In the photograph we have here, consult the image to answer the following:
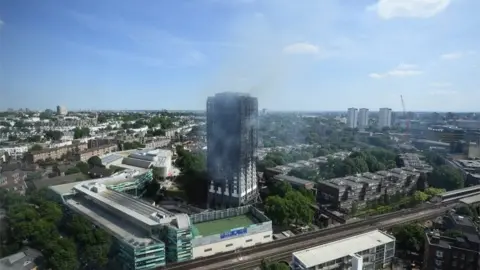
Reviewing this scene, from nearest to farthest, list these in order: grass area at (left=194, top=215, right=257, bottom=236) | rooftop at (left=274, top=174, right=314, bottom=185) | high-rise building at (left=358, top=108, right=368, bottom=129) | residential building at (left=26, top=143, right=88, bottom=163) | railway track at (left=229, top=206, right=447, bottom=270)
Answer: railway track at (left=229, top=206, right=447, bottom=270) → grass area at (left=194, top=215, right=257, bottom=236) → rooftop at (left=274, top=174, right=314, bottom=185) → residential building at (left=26, top=143, right=88, bottom=163) → high-rise building at (left=358, top=108, right=368, bottom=129)

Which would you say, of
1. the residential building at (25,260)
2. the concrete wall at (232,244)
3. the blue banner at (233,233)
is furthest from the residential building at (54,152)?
the blue banner at (233,233)

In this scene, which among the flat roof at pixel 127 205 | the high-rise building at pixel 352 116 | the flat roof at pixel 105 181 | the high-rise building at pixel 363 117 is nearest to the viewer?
the flat roof at pixel 127 205

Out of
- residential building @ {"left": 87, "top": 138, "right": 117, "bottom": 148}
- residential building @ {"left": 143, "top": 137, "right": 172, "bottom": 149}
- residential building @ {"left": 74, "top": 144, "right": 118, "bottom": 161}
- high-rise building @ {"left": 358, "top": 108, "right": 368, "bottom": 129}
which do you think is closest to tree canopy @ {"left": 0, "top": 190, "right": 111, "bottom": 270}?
residential building @ {"left": 74, "top": 144, "right": 118, "bottom": 161}

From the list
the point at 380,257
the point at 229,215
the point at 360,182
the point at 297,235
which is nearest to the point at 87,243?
the point at 229,215

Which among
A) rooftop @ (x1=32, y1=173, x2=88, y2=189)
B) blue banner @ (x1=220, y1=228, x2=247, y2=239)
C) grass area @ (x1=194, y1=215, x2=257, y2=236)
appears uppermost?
rooftop @ (x1=32, y1=173, x2=88, y2=189)

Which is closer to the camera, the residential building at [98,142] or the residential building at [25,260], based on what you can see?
the residential building at [25,260]

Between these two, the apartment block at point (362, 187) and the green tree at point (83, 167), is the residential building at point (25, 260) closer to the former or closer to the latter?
the green tree at point (83, 167)

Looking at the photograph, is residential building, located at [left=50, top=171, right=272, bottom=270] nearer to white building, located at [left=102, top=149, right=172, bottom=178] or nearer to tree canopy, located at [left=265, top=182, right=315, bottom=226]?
tree canopy, located at [left=265, top=182, right=315, bottom=226]

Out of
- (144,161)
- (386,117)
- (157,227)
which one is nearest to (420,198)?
(157,227)
